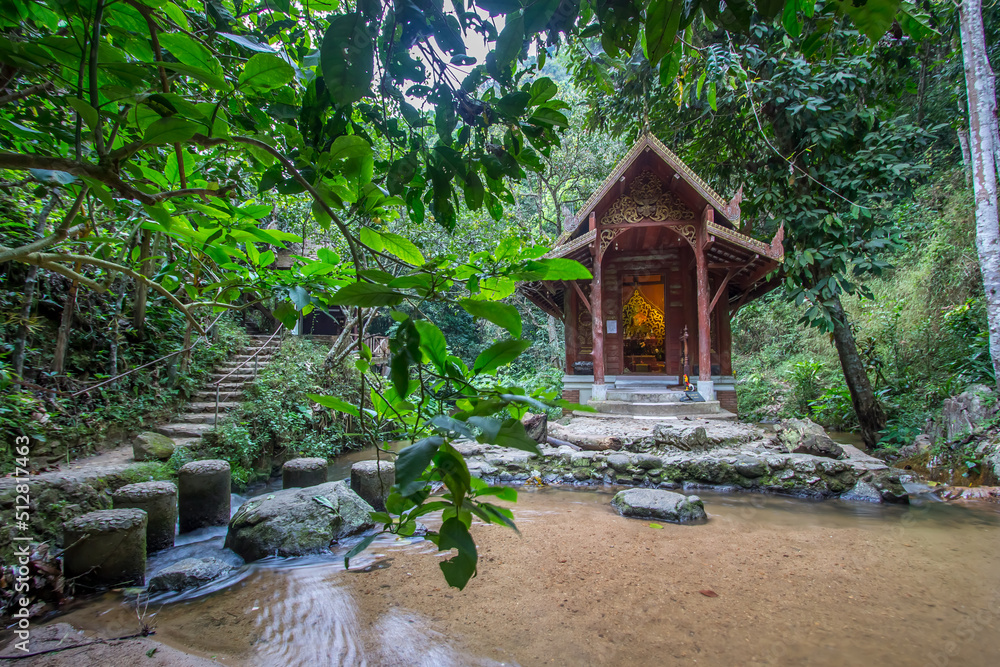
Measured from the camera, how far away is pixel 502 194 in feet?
4.31

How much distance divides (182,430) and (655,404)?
719 cm

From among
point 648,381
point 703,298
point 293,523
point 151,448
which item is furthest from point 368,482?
point 648,381

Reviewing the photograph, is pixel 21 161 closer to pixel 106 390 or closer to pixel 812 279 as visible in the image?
pixel 106 390

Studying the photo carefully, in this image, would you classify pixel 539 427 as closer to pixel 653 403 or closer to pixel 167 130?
pixel 653 403

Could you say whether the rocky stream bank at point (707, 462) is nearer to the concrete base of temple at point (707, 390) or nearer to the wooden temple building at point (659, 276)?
the concrete base of temple at point (707, 390)

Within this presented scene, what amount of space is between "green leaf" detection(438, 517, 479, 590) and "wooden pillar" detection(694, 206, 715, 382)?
26.0ft

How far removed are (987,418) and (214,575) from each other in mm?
8387

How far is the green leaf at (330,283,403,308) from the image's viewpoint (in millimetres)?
667

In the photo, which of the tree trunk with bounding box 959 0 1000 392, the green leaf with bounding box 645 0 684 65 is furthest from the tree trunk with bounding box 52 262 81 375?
the tree trunk with bounding box 959 0 1000 392

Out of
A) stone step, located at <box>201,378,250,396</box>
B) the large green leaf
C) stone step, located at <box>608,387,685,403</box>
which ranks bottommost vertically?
stone step, located at <box>608,387,685,403</box>

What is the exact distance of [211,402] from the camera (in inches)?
285

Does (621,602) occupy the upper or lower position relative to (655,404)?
lower

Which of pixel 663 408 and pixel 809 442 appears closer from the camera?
pixel 809 442

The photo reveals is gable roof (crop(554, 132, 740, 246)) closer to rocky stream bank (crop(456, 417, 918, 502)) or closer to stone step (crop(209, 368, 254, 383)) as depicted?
rocky stream bank (crop(456, 417, 918, 502))
